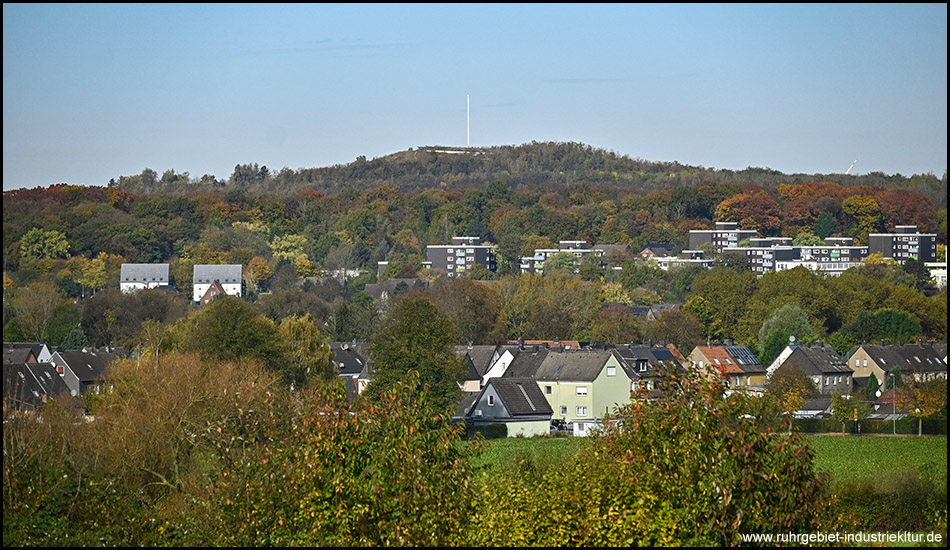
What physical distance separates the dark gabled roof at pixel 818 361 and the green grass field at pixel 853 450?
13.5 meters

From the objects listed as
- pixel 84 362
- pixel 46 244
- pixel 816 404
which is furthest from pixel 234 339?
pixel 46 244

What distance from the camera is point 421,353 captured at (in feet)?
135

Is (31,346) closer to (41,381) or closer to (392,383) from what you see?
(41,381)

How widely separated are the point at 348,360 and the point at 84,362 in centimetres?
1255

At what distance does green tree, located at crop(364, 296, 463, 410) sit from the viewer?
132ft

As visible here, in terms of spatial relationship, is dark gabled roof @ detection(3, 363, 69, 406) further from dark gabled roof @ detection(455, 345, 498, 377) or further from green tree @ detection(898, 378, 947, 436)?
green tree @ detection(898, 378, 947, 436)

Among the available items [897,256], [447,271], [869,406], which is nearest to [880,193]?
[897,256]

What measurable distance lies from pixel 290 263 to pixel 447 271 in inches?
707

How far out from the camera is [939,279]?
105188mm

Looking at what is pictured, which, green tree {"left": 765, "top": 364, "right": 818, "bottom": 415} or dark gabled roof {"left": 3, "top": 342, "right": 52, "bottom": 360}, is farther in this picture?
dark gabled roof {"left": 3, "top": 342, "right": 52, "bottom": 360}

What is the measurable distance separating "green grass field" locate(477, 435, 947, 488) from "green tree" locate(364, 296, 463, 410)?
3864 mm

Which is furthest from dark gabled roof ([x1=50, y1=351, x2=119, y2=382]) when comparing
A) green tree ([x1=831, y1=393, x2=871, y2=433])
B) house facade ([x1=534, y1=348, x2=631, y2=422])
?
green tree ([x1=831, y1=393, x2=871, y2=433])

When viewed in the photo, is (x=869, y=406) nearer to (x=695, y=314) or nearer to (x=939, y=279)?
(x=695, y=314)

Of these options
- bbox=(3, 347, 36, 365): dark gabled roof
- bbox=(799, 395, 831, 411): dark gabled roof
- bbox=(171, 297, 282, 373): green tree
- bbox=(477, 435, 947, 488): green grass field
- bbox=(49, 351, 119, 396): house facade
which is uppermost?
bbox=(171, 297, 282, 373): green tree
